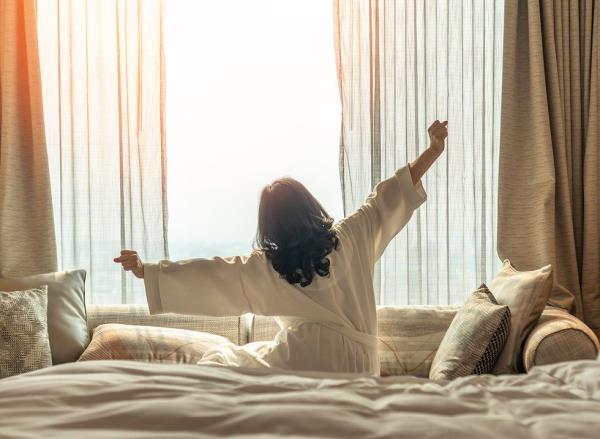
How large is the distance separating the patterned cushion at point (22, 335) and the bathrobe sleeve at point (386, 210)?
1395 millimetres

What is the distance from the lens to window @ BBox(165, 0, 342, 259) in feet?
12.7

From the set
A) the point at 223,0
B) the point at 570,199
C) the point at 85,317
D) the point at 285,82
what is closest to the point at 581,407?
the point at 570,199

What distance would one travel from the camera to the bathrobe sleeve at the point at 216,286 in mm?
2758

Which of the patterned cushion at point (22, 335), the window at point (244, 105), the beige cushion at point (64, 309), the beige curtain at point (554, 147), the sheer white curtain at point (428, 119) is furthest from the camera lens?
the window at point (244, 105)

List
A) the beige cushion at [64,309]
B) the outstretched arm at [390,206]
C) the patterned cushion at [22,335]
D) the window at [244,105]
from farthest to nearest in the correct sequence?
the window at [244,105] → the beige cushion at [64,309] → the patterned cushion at [22,335] → the outstretched arm at [390,206]

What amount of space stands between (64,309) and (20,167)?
2.84 ft

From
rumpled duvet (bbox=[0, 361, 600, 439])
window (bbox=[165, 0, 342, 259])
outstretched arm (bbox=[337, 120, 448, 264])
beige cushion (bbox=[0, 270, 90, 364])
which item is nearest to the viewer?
rumpled duvet (bbox=[0, 361, 600, 439])

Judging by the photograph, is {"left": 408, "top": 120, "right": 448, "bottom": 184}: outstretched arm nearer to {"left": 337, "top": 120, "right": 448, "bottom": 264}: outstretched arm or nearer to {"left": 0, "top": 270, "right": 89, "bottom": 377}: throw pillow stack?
{"left": 337, "top": 120, "right": 448, "bottom": 264}: outstretched arm

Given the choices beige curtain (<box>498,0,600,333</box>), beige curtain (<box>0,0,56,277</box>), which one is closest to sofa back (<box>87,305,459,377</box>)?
beige curtain (<box>0,0,56,277</box>)

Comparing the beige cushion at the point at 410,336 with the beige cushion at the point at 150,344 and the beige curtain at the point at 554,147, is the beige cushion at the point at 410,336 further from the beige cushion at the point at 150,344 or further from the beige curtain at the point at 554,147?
the beige curtain at the point at 554,147

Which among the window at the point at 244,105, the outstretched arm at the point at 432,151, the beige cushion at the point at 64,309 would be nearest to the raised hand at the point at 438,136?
the outstretched arm at the point at 432,151

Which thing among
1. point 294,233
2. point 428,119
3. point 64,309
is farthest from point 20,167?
point 428,119

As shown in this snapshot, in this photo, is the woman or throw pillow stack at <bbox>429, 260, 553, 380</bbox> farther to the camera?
the woman

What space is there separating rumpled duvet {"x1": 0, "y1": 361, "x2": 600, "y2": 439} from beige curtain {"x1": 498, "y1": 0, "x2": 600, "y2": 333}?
1.90 metres
